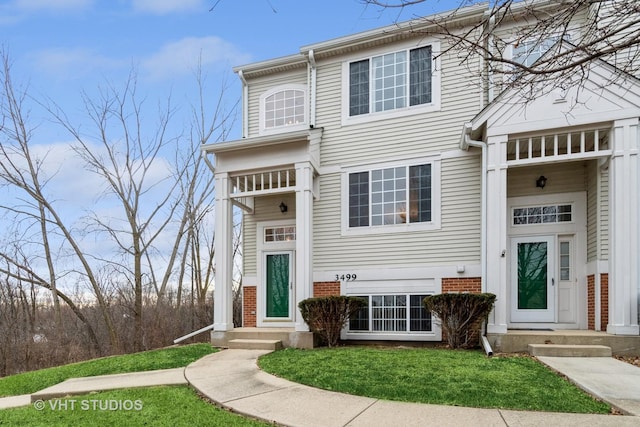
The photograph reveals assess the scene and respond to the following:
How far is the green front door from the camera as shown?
381 inches

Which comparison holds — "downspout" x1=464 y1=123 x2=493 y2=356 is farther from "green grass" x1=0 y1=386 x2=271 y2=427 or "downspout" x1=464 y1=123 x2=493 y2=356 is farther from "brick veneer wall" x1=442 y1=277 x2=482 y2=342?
"green grass" x1=0 y1=386 x2=271 y2=427

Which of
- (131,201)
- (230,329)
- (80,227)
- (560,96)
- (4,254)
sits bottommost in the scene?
(230,329)

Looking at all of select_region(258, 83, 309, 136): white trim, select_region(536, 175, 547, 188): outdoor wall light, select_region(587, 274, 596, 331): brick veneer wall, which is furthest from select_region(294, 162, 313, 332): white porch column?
select_region(587, 274, 596, 331): brick veneer wall

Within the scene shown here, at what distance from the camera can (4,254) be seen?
41.4ft

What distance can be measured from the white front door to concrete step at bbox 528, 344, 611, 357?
1.55 m

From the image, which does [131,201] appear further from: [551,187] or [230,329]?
[551,187]

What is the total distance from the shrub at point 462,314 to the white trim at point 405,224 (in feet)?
5.82

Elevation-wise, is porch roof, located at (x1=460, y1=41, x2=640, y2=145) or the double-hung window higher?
porch roof, located at (x1=460, y1=41, x2=640, y2=145)

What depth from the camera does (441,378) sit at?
4.87m

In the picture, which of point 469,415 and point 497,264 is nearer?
point 469,415

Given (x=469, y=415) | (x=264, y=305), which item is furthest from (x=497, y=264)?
(x=264, y=305)

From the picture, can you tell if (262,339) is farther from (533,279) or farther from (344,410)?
(533,279)

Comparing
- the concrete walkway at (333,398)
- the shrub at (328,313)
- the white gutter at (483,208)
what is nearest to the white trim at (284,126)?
the white gutter at (483,208)

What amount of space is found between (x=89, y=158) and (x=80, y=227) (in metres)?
2.33
